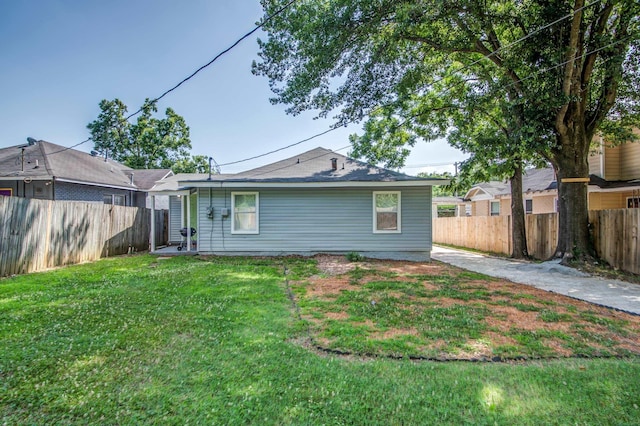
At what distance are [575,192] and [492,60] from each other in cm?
461

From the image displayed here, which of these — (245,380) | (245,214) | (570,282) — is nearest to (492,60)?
(570,282)


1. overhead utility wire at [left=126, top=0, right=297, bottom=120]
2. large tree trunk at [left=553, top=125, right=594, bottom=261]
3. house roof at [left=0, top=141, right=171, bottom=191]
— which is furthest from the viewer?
house roof at [left=0, top=141, right=171, bottom=191]

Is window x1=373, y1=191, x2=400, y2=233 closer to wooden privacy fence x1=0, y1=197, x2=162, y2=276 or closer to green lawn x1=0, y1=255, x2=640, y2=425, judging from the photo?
green lawn x1=0, y1=255, x2=640, y2=425

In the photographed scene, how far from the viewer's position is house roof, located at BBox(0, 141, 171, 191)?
527 inches

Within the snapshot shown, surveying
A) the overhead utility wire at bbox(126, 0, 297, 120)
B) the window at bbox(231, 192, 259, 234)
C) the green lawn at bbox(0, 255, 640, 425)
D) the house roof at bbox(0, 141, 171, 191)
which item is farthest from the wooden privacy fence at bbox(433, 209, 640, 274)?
the house roof at bbox(0, 141, 171, 191)

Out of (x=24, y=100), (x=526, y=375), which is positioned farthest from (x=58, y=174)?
(x=526, y=375)

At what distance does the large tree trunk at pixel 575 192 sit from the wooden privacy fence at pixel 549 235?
34cm

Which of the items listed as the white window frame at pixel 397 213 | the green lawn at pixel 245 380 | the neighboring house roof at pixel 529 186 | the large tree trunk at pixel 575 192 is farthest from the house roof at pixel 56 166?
the neighboring house roof at pixel 529 186

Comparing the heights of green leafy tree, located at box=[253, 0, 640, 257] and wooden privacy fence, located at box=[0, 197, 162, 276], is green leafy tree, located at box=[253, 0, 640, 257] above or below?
above

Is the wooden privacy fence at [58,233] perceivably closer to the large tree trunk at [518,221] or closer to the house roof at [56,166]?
the house roof at [56,166]

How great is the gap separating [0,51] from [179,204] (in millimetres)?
7749

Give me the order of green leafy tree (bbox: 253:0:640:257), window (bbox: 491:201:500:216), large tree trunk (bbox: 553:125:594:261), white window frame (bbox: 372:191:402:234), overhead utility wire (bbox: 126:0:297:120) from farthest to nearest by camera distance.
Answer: window (bbox: 491:201:500:216) → white window frame (bbox: 372:191:402:234) → large tree trunk (bbox: 553:125:594:261) → green leafy tree (bbox: 253:0:640:257) → overhead utility wire (bbox: 126:0:297:120)

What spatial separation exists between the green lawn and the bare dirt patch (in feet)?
0.98

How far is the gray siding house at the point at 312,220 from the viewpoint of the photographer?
11.0m
